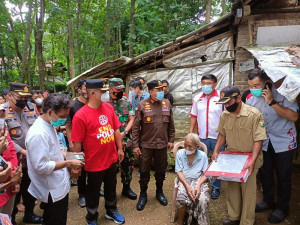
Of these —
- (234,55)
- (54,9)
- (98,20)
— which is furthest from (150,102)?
(98,20)

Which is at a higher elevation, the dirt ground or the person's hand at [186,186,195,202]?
the person's hand at [186,186,195,202]

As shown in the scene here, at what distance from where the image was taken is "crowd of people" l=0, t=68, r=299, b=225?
2.41 meters

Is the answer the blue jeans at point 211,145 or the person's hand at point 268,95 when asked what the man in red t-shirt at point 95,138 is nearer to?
the blue jeans at point 211,145

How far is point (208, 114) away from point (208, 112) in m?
0.04

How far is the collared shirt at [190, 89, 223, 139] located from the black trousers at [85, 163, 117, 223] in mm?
1795

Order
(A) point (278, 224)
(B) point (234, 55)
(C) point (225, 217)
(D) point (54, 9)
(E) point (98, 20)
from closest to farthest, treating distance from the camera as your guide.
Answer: (A) point (278, 224), (C) point (225, 217), (B) point (234, 55), (D) point (54, 9), (E) point (98, 20)

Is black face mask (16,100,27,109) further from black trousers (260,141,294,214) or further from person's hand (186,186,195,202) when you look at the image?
black trousers (260,141,294,214)

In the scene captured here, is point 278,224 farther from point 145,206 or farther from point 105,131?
point 105,131

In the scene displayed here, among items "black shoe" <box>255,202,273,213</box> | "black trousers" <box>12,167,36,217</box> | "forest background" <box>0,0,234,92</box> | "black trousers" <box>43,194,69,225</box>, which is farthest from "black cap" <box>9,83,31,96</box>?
"forest background" <box>0,0,234,92</box>

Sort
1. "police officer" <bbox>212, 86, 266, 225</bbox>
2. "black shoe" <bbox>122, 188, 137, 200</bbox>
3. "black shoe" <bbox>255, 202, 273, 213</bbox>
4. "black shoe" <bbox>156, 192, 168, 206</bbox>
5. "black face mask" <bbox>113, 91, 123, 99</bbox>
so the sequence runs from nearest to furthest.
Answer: "police officer" <bbox>212, 86, 266, 225</bbox> → "black shoe" <bbox>255, 202, 273, 213</bbox> → "black face mask" <bbox>113, 91, 123, 99</bbox> → "black shoe" <bbox>156, 192, 168, 206</bbox> → "black shoe" <bbox>122, 188, 137, 200</bbox>

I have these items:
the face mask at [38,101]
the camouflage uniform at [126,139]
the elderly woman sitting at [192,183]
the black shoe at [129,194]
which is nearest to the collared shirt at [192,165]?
the elderly woman sitting at [192,183]

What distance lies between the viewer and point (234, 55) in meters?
5.55

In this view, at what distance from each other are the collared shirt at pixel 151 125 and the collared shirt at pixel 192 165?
1.62ft

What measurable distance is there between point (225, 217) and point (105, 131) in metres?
2.38
